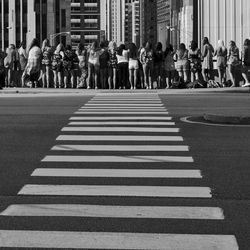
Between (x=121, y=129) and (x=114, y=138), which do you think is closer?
(x=114, y=138)

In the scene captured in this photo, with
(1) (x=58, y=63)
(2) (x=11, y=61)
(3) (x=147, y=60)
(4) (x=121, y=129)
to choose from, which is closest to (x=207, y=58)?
(3) (x=147, y=60)

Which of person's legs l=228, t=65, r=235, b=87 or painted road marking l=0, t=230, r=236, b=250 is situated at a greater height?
person's legs l=228, t=65, r=235, b=87

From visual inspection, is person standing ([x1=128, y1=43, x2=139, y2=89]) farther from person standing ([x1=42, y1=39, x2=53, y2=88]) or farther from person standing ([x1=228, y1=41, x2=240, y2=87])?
person standing ([x1=228, y1=41, x2=240, y2=87])

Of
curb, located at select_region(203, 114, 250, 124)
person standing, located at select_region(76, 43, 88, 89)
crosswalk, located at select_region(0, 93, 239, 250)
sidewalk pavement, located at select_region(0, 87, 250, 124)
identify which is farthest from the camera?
person standing, located at select_region(76, 43, 88, 89)

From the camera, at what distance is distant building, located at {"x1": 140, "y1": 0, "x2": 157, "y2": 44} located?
162625 millimetres

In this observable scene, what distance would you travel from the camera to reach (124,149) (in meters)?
11.2

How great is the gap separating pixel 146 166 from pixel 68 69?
17.9 meters

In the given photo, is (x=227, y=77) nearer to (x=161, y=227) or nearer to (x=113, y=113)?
(x=113, y=113)

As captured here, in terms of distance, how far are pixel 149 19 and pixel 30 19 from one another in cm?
3940

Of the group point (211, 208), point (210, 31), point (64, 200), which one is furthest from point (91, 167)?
point (210, 31)

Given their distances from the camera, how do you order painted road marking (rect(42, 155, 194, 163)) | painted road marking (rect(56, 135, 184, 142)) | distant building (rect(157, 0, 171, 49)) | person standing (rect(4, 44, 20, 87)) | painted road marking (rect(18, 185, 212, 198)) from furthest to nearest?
distant building (rect(157, 0, 171, 49))
person standing (rect(4, 44, 20, 87))
painted road marking (rect(56, 135, 184, 142))
painted road marking (rect(42, 155, 194, 163))
painted road marking (rect(18, 185, 212, 198))

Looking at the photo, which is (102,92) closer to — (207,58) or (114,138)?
(207,58)

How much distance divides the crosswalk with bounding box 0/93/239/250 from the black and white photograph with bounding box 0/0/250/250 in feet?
0.05

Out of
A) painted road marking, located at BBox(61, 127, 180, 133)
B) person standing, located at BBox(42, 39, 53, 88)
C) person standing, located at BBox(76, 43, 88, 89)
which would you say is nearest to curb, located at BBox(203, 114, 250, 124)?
painted road marking, located at BBox(61, 127, 180, 133)
